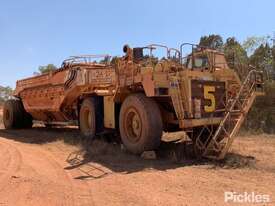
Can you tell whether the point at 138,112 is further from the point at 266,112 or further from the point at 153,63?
the point at 266,112

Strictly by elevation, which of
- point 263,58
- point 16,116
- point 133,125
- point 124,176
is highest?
point 263,58

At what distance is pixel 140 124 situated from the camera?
26.4 feet

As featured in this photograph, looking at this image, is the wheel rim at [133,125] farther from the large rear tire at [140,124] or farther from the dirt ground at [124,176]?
the dirt ground at [124,176]

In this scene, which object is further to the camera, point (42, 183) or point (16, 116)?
point (16, 116)

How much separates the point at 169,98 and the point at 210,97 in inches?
35.2

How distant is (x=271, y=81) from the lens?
14.7 meters

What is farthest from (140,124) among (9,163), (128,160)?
(9,163)

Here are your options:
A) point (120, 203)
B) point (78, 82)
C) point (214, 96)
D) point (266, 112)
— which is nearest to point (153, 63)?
point (214, 96)

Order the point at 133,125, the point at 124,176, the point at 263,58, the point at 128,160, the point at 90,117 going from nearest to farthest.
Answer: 1. the point at 124,176
2. the point at 128,160
3. the point at 133,125
4. the point at 90,117
5. the point at 263,58

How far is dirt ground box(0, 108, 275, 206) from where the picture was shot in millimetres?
5004

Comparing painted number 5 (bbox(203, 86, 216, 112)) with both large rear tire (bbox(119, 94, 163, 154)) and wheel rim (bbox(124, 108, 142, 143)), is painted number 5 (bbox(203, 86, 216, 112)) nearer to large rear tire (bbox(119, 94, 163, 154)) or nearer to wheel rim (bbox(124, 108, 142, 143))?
large rear tire (bbox(119, 94, 163, 154))

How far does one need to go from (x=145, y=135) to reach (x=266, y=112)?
8.14 metres

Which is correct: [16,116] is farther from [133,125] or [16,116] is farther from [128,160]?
[128,160]

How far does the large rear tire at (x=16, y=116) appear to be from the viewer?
51.0 feet
